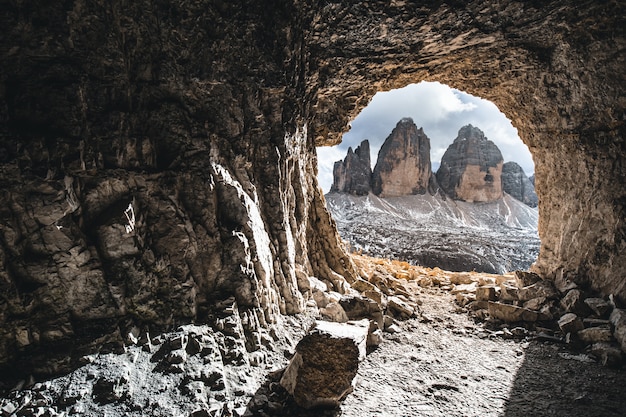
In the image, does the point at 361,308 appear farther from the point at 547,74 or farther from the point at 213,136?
the point at 547,74

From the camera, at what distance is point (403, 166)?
77.2 metres

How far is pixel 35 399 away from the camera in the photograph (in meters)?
4.00

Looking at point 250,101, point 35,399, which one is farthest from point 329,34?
point 35,399

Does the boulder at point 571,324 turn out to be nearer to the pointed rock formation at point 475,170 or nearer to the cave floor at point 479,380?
the cave floor at point 479,380

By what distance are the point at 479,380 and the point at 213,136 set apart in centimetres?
747

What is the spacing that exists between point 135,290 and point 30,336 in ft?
4.66

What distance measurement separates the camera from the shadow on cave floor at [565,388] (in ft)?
16.0

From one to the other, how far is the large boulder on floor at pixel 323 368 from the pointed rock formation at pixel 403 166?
241 ft

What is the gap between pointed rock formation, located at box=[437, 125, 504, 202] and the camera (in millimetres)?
77000

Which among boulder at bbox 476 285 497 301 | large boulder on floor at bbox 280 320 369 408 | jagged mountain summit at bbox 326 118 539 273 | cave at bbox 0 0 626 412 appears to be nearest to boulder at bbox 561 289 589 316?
cave at bbox 0 0 626 412

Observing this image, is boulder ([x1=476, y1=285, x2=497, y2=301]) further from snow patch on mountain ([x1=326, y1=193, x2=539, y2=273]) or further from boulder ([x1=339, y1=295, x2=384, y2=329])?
snow patch on mountain ([x1=326, y1=193, x2=539, y2=273])

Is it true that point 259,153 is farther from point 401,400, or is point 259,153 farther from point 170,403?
point 401,400

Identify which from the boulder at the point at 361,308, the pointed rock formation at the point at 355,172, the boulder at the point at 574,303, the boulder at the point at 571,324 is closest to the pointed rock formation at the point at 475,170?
the pointed rock formation at the point at 355,172

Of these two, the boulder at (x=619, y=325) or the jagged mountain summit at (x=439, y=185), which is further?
the jagged mountain summit at (x=439, y=185)
